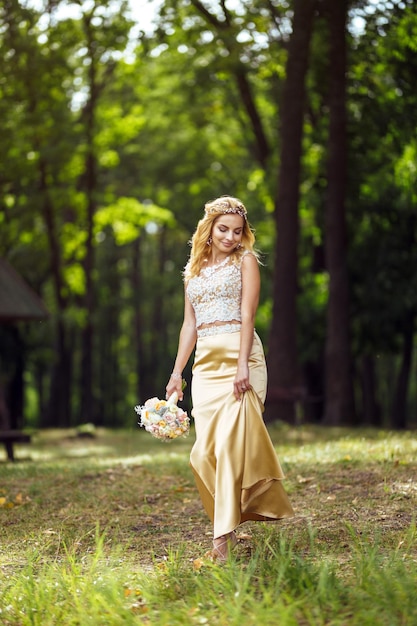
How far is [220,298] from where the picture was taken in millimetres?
7059

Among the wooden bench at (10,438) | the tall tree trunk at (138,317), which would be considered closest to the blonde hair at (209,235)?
the wooden bench at (10,438)

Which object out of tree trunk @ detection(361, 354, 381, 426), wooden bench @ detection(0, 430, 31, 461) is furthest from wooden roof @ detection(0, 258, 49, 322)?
tree trunk @ detection(361, 354, 381, 426)

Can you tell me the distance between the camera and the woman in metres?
6.72

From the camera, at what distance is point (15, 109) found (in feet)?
83.1

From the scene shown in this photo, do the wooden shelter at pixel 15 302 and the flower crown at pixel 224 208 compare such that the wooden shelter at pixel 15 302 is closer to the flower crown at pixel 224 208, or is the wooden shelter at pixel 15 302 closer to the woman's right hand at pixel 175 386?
the woman's right hand at pixel 175 386

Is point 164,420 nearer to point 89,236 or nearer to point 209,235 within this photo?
point 209,235

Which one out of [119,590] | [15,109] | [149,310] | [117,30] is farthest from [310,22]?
[149,310]

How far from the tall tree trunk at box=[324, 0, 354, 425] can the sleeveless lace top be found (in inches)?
562

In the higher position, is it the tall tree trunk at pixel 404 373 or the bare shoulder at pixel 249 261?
the bare shoulder at pixel 249 261

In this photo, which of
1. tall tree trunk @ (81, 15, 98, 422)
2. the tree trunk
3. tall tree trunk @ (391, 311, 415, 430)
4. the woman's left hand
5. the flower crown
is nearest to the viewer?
the woman's left hand

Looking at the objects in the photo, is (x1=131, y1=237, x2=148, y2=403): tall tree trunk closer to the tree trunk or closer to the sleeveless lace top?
the tree trunk

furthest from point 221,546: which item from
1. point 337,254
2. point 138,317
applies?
point 138,317

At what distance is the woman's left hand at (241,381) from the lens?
6780 mm

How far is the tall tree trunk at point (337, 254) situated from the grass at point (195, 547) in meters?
8.22
